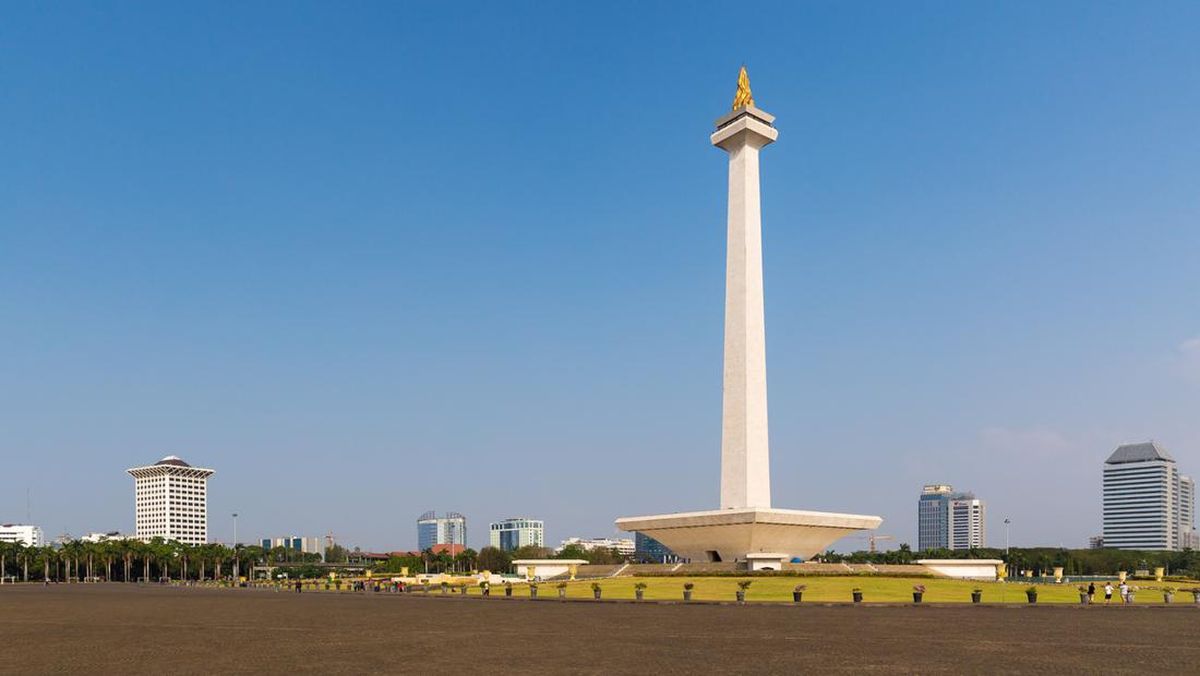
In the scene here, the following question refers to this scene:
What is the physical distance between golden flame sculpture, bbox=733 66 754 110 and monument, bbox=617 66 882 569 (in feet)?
1.69

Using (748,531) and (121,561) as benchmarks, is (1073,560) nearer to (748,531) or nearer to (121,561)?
(748,531)

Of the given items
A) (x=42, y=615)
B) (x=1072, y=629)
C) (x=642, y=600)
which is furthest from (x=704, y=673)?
(x=42, y=615)

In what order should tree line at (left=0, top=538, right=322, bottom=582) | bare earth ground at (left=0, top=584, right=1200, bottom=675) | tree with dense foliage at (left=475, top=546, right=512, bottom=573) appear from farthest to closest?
1. tree with dense foliage at (left=475, top=546, right=512, bottom=573)
2. tree line at (left=0, top=538, right=322, bottom=582)
3. bare earth ground at (left=0, top=584, right=1200, bottom=675)

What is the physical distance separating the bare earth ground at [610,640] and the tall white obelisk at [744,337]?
3580 cm

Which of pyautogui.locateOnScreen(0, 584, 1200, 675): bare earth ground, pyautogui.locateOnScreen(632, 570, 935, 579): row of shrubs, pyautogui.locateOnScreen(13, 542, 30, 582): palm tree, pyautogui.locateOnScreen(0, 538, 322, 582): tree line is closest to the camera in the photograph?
pyautogui.locateOnScreen(0, 584, 1200, 675): bare earth ground

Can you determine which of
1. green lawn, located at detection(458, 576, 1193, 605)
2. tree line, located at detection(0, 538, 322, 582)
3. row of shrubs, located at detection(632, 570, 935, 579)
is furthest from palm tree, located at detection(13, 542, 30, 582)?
row of shrubs, located at detection(632, 570, 935, 579)

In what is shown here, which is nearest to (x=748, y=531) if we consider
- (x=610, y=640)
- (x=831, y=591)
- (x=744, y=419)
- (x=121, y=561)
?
(x=744, y=419)

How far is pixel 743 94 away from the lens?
78812mm

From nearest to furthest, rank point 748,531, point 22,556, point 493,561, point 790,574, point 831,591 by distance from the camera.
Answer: point 831,591
point 790,574
point 748,531
point 22,556
point 493,561

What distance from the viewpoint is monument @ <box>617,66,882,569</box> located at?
232 ft

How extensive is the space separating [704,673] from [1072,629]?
48.2ft

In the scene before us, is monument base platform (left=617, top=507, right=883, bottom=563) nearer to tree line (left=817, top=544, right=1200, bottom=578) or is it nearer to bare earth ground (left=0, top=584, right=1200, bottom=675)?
bare earth ground (left=0, top=584, right=1200, bottom=675)

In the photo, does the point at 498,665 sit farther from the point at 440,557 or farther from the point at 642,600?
the point at 440,557

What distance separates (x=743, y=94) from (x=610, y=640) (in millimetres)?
63556
